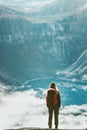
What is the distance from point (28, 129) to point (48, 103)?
4.18 meters

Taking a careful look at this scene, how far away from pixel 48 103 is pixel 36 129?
359cm

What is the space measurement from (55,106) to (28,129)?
4364 millimetres

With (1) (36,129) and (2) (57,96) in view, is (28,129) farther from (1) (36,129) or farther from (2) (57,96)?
(2) (57,96)

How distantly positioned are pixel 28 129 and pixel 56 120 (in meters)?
3.37

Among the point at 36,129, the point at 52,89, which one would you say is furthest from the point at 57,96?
the point at 36,129

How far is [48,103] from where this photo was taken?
42719 mm

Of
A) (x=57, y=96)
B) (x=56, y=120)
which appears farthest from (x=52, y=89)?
(x=56, y=120)

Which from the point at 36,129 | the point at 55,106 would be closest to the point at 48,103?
the point at 55,106

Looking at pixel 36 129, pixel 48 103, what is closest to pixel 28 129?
pixel 36 129

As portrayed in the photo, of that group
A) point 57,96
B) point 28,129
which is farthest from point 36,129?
point 57,96

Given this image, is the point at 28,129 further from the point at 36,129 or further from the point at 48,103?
the point at 48,103

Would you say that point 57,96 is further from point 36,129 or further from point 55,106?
point 36,129

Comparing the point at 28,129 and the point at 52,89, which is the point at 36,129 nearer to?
the point at 28,129

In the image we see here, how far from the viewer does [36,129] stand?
44031mm
